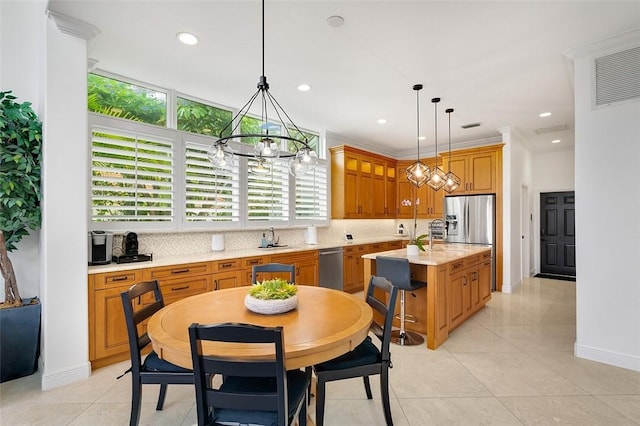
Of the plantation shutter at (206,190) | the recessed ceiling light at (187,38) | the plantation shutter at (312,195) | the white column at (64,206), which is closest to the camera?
the white column at (64,206)

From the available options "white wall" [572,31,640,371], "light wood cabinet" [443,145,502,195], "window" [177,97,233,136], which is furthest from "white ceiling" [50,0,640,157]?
"light wood cabinet" [443,145,502,195]

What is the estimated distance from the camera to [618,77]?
2879 millimetres

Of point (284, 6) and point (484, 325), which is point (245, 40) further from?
point (484, 325)

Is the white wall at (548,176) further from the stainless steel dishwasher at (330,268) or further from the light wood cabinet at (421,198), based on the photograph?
the stainless steel dishwasher at (330,268)

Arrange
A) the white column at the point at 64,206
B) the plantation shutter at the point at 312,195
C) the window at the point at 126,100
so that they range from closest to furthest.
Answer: the white column at the point at 64,206 → the window at the point at 126,100 → the plantation shutter at the point at 312,195

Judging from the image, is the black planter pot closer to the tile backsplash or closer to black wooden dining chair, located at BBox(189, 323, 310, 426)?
the tile backsplash

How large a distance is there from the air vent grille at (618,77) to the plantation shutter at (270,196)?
3871 millimetres

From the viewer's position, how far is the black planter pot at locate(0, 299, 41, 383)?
8.39 ft

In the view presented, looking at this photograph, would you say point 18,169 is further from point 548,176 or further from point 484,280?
point 548,176

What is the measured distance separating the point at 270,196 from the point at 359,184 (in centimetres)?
205

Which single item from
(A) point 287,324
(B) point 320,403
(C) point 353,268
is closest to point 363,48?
(A) point 287,324

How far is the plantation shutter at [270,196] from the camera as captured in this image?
4.61 m

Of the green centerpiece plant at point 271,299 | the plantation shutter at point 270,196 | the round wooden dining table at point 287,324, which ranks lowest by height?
the round wooden dining table at point 287,324

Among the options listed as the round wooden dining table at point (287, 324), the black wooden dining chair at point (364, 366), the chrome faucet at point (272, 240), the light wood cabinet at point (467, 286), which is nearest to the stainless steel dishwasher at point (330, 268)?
the chrome faucet at point (272, 240)
